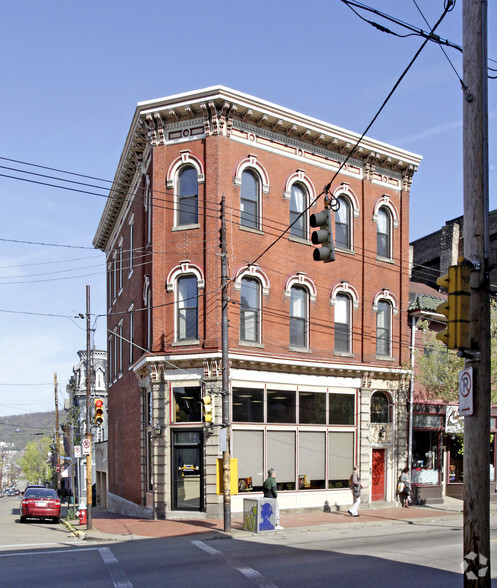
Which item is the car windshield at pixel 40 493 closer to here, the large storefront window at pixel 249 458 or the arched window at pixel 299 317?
the large storefront window at pixel 249 458

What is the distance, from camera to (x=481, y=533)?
792 cm

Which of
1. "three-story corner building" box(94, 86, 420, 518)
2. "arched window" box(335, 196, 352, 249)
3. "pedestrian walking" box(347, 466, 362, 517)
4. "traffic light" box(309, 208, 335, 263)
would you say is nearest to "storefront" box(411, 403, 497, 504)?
"three-story corner building" box(94, 86, 420, 518)

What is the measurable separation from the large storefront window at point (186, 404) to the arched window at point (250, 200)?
6.26m

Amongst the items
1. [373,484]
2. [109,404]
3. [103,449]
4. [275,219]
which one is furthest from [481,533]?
[103,449]

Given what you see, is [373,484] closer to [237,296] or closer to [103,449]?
[237,296]

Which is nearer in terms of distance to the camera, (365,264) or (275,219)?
(275,219)

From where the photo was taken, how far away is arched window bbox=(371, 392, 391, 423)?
2845 cm

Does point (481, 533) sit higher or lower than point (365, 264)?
lower

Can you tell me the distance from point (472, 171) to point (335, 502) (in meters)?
20.3

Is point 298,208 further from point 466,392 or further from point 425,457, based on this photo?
point 466,392

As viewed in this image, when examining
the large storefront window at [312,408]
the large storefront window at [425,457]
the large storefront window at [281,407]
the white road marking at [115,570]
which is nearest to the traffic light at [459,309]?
the white road marking at [115,570]

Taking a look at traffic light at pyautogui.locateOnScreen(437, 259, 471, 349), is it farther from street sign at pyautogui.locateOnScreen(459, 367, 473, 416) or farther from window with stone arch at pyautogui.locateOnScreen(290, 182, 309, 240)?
window with stone arch at pyautogui.locateOnScreen(290, 182, 309, 240)

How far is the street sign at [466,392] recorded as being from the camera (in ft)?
26.7

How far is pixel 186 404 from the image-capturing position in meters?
24.3
